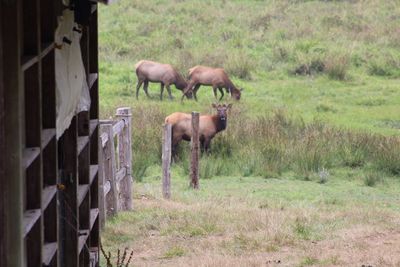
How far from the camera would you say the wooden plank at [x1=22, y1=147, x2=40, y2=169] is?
441 centimetres

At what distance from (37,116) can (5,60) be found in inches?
27.0

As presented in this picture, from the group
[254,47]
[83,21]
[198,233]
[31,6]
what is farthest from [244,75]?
[31,6]

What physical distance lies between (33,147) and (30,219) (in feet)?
1.23

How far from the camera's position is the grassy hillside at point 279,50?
71.6 feet

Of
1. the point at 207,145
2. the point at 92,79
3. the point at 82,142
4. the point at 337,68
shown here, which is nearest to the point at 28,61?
the point at 82,142

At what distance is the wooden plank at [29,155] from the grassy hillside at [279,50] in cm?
1486

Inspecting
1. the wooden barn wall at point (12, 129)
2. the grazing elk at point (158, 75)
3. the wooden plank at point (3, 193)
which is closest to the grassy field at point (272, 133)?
the grazing elk at point (158, 75)

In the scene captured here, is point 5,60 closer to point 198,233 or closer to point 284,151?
point 198,233

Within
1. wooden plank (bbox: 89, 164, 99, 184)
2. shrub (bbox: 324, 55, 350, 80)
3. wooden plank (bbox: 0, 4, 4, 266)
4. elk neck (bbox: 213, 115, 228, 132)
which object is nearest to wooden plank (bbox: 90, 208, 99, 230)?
wooden plank (bbox: 89, 164, 99, 184)

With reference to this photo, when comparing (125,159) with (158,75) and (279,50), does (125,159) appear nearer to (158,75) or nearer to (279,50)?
(158,75)

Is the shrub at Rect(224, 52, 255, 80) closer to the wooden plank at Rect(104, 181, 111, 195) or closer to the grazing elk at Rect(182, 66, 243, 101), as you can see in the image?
the grazing elk at Rect(182, 66, 243, 101)

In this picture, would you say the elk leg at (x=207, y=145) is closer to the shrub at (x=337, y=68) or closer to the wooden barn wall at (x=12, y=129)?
the shrub at (x=337, y=68)

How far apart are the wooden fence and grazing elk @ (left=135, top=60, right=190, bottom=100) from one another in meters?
10.4

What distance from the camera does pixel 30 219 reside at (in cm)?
450
